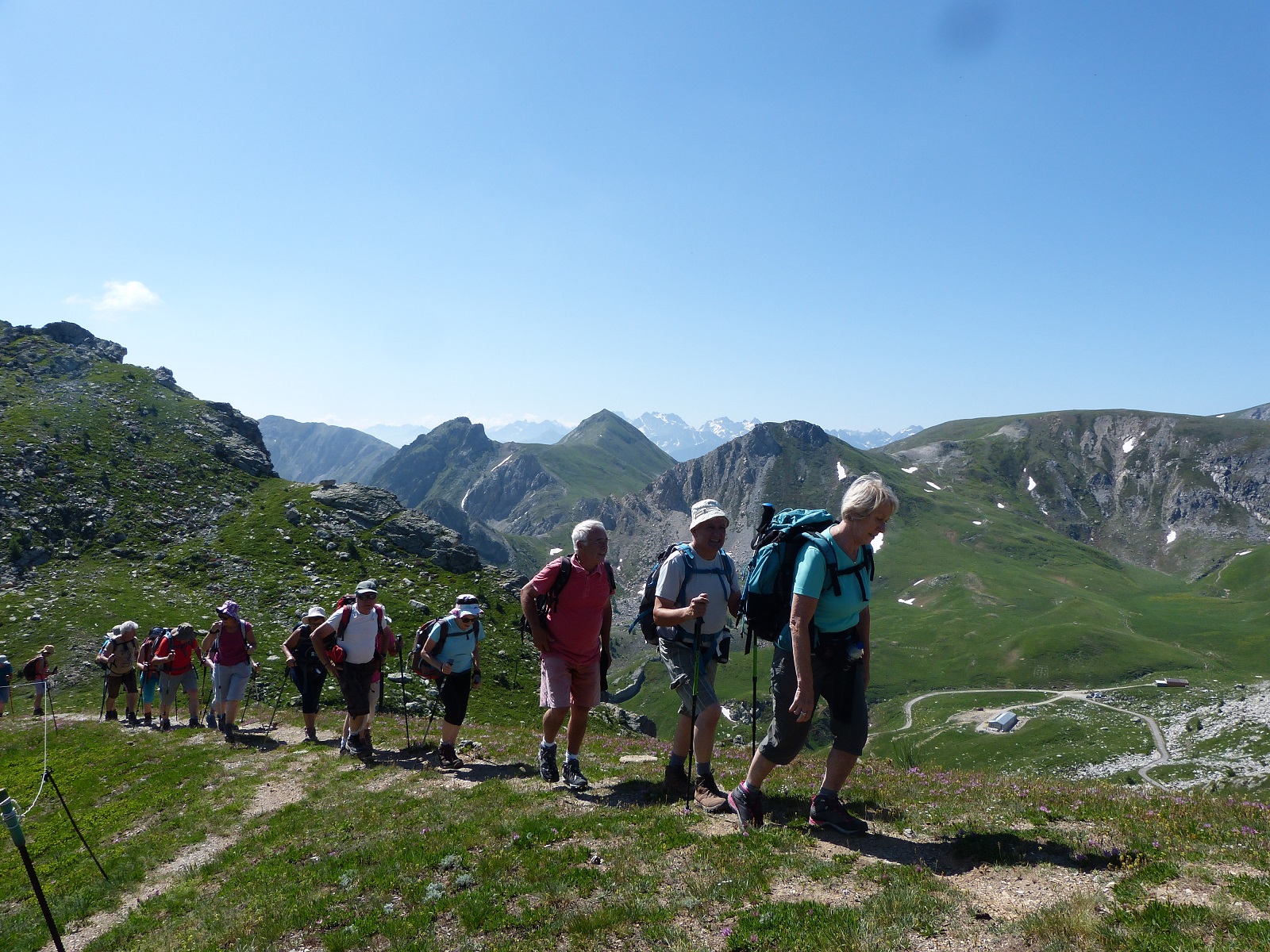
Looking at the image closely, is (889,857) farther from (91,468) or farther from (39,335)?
(39,335)

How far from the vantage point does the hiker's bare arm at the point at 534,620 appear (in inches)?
414

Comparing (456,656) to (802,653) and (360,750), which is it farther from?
(802,653)

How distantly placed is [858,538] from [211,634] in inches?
844

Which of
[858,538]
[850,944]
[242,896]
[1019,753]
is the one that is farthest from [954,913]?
[1019,753]

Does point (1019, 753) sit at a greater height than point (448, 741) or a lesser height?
lesser

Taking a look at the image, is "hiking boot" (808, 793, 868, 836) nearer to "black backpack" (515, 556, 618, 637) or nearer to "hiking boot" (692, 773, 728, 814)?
"hiking boot" (692, 773, 728, 814)

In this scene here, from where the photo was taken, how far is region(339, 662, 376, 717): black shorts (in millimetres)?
15539

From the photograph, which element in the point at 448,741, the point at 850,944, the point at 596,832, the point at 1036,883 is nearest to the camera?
the point at 850,944

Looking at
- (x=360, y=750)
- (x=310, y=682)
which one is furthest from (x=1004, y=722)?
(x=310, y=682)

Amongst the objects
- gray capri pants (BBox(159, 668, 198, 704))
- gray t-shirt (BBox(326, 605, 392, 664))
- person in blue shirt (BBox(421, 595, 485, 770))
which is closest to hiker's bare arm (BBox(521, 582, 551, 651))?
person in blue shirt (BBox(421, 595, 485, 770))

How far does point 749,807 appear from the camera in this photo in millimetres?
8625

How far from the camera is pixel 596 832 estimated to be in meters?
9.11

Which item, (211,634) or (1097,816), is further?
(211,634)

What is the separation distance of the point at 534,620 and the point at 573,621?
2.15ft
